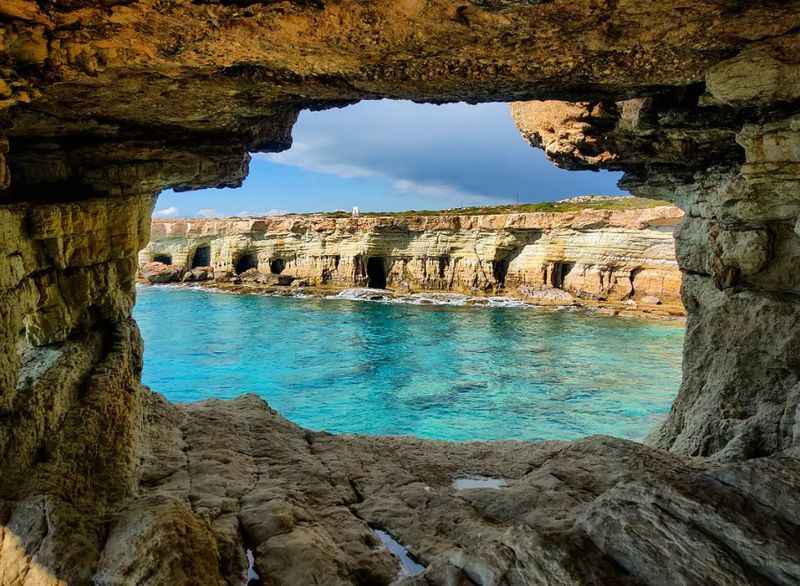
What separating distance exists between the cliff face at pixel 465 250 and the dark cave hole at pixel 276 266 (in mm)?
106

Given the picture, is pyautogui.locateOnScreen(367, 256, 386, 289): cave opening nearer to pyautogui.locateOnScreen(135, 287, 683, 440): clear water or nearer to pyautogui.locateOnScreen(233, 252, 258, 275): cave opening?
pyautogui.locateOnScreen(135, 287, 683, 440): clear water

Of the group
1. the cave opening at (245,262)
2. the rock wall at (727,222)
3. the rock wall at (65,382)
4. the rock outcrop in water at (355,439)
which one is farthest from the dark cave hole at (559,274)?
the rock wall at (65,382)

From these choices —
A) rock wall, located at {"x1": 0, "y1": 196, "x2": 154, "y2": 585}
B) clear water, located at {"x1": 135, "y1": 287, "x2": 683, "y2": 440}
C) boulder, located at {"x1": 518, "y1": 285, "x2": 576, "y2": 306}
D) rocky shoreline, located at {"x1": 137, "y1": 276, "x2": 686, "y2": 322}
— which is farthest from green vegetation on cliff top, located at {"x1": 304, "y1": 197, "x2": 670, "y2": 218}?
rock wall, located at {"x1": 0, "y1": 196, "x2": 154, "y2": 585}

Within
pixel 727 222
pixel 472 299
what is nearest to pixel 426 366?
pixel 472 299

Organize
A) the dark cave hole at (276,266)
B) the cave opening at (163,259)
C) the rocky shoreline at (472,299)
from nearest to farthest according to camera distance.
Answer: the rocky shoreline at (472,299) < the dark cave hole at (276,266) < the cave opening at (163,259)

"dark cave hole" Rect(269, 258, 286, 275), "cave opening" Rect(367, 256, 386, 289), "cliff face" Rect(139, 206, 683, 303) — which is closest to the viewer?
"cliff face" Rect(139, 206, 683, 303)

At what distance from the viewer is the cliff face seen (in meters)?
39.0

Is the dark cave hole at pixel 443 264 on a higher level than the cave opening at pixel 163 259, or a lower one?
higher

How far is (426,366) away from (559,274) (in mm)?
22926

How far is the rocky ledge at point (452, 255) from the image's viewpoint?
128 ft

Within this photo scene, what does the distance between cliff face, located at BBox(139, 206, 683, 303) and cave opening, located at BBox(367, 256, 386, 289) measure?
0.10m

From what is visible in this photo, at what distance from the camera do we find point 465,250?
4594 cm

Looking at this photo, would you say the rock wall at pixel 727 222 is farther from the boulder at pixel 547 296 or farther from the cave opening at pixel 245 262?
the cave opening at pixel 245 262

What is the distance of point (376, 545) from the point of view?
5789 millimetres
